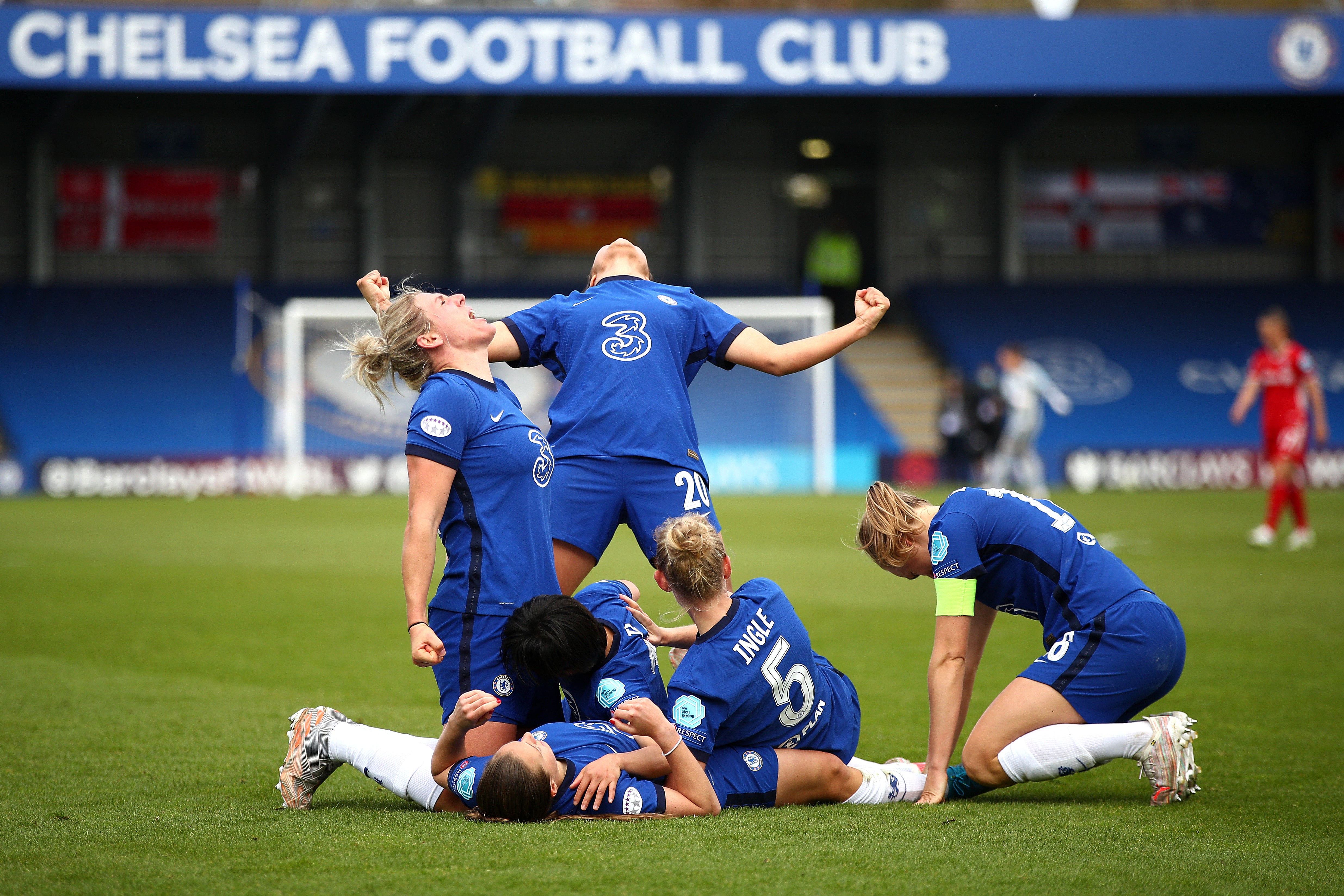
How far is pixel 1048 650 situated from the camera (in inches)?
169

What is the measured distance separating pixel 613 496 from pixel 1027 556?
1421 mm

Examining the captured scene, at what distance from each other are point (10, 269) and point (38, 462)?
6.98 metres

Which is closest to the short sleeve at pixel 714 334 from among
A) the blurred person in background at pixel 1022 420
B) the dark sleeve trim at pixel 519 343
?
the dark sleeve trim at pixel 519 343

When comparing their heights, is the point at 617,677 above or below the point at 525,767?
above

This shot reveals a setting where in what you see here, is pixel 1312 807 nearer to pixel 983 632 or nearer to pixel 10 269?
pixel 983 632

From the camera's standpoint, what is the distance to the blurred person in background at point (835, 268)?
90.0ft

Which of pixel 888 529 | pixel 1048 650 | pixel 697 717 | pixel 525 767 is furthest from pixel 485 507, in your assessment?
pixel 1048 650

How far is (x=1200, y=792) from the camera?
Answer: 4320 millimetres

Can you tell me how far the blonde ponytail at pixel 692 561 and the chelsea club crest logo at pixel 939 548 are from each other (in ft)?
2.20

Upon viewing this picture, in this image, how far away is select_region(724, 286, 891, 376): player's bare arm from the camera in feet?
15.0

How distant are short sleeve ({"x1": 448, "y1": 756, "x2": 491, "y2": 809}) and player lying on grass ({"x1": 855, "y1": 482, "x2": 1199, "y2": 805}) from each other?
1.34 metres

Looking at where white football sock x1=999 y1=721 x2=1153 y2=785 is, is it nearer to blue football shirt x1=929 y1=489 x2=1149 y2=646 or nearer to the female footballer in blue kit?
blue football shirt x1=929 y1=489 x2=1149 y2=646

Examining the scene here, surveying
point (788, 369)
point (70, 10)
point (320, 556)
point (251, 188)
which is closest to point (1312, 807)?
point (788, 369)

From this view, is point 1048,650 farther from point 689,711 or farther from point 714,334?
point 714,334
